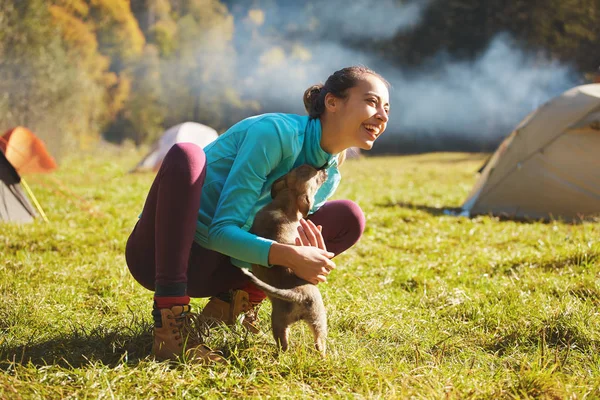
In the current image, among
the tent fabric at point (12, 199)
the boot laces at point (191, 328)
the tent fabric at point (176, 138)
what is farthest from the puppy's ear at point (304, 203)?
the tent fabric at point (176, 138)

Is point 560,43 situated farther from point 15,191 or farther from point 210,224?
point 210,224

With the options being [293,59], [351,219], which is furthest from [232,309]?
[293,59]

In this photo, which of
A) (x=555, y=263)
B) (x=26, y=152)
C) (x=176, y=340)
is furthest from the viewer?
(x=26, y=152)

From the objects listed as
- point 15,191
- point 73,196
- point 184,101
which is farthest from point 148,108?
point 15,191

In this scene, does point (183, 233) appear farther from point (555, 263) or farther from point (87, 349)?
point (555, 263)

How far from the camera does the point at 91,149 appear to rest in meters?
16.4

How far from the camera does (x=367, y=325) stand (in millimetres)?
2445

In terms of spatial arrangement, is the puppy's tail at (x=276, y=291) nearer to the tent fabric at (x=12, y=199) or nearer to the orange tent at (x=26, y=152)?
the tent fabric at (x=12, y=199)

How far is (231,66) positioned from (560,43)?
1152cm

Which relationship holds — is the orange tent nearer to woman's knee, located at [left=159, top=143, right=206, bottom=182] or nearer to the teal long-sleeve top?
the teal long-sleeve top

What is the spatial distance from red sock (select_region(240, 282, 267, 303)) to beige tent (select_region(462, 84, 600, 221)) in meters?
4.07

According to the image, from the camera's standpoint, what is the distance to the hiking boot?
230cm

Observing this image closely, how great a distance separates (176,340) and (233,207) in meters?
0.47

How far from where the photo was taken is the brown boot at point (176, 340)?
6.35ft
